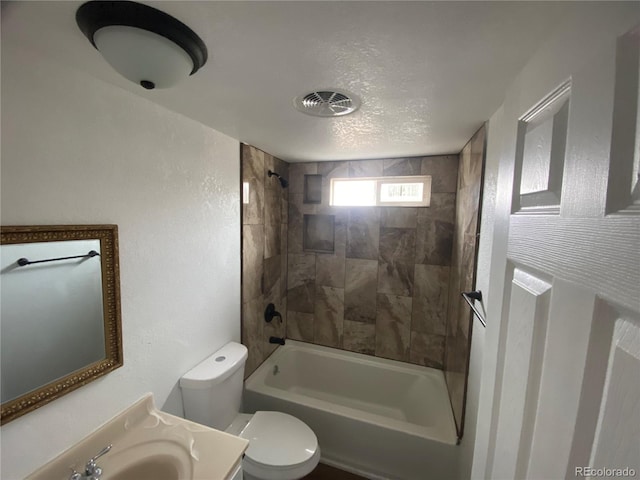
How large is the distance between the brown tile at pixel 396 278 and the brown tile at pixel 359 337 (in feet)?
1.31

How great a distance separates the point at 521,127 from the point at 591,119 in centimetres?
29

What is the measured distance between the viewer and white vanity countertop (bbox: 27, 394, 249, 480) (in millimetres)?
920

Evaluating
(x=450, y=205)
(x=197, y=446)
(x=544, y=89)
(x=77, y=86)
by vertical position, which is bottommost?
(x=197, y=446)

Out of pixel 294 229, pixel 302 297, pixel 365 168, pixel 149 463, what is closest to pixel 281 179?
pixel 294 229

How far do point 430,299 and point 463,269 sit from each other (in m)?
0.61

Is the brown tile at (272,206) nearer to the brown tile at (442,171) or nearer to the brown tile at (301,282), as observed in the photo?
the brown tile at (301,282)

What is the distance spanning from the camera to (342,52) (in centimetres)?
79

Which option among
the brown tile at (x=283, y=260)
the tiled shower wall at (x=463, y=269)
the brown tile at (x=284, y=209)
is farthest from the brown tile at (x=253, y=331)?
the tiled shower wall at (x=463, y=269)

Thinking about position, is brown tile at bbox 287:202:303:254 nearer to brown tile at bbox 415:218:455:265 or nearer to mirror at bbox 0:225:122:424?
brown tile at bbox 415:218:455:265

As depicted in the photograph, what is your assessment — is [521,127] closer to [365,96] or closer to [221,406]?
[365,96]

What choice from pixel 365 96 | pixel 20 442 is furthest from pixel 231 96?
pixel 20 442

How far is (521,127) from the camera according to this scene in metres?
0.66

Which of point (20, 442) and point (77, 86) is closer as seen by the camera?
point (20, 442)

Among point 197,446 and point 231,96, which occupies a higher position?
point 231,96
